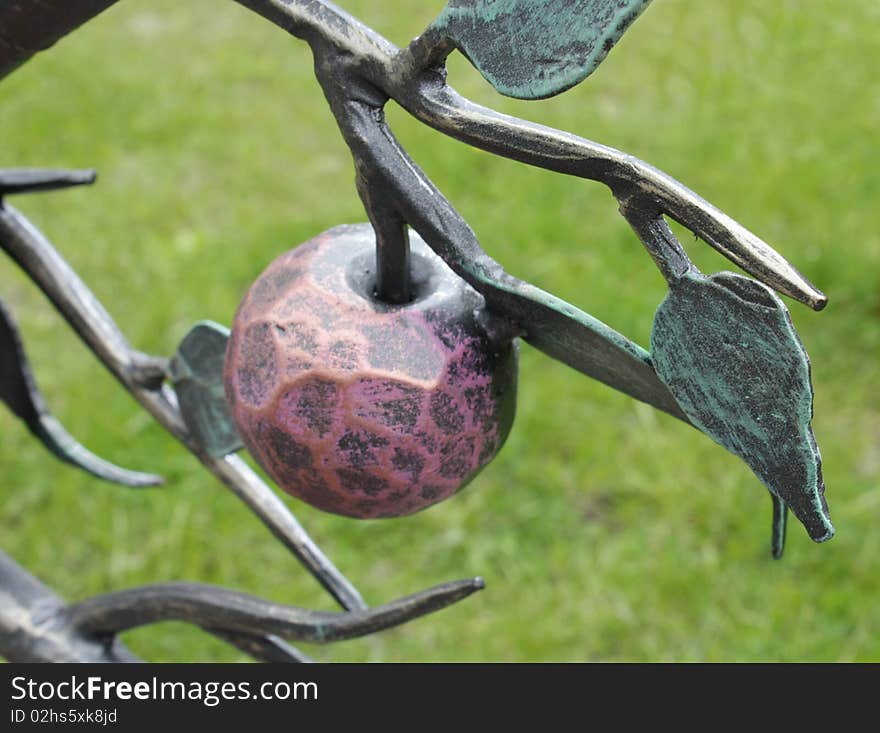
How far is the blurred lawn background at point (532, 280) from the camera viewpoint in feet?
6.03

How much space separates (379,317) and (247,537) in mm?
1255

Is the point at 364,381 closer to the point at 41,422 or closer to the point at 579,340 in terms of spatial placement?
the point at 579,340

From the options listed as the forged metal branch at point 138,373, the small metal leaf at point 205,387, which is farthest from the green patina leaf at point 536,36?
the forged metal branch at point 138,373

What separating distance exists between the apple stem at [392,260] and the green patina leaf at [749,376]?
0.65 feet

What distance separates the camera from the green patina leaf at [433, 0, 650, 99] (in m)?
0.57

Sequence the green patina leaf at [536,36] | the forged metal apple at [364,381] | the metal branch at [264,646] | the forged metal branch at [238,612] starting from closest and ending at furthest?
the green patina leaf at [536,36]
the forged metal apple at [364,381]
the forged metal branch at [238,612]
the metal branch at [264,646]

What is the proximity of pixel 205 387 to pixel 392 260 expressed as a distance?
1.03ft

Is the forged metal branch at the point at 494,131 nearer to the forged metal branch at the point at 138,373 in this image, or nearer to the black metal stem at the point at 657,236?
the black metal stem at the point at 657,236

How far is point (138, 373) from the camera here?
110 centimetres

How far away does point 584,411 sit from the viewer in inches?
84.5

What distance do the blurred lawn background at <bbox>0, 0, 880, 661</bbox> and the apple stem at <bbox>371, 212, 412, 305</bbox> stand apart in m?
0.76

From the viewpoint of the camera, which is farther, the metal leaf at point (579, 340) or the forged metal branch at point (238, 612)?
the forged metal branch at point (238, 612)

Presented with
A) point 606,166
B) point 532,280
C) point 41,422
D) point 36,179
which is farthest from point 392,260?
point 532,280

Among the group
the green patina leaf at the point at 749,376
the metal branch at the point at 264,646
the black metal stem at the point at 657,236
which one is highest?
the black metal stem at the point at 657,236
